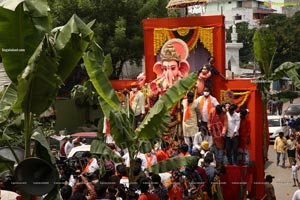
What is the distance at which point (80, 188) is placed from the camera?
8703mm

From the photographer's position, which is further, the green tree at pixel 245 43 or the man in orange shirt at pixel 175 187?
the green tree at pixel 245 43

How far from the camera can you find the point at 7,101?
7.39m

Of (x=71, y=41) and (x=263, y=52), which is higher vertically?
(x=71, y=41)

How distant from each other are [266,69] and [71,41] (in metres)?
8.76

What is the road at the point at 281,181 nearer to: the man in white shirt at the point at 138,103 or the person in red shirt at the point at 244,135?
the person in red shirt at the point at 244,135

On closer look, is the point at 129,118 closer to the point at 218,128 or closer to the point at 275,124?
the point at 218,128

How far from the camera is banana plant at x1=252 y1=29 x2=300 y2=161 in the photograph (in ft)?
44.2

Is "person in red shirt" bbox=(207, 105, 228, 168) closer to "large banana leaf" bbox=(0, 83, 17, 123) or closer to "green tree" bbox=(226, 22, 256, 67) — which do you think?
"large banana leaf" bbox=(0, 83, 17, 123)

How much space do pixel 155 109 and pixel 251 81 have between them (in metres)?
4.25

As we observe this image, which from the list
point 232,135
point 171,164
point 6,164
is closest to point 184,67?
point 232,135

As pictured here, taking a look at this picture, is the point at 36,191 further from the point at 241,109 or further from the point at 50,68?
the point at 241,109

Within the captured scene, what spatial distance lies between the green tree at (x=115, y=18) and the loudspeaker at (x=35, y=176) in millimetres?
19508

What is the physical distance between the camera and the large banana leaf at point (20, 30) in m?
6.66

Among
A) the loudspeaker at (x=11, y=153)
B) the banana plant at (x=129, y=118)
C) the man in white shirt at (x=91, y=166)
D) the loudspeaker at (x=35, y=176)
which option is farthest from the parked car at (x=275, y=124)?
the loudspeaker at (x=35, y=176)
